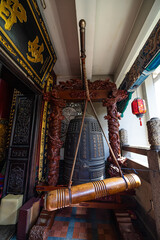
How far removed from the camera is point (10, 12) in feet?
3.53

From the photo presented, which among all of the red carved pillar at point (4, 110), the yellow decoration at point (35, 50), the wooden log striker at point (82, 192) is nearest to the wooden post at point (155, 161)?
the wooden log striker at point (82, 192)

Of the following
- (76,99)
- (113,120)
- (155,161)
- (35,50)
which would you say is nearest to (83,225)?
(155,161)

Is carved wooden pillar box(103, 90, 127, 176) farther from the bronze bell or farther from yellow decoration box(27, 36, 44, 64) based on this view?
yellow decoration box(27, 36, 44, 64)

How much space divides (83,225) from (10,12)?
2919 millimetres

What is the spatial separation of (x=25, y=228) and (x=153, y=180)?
180 cm

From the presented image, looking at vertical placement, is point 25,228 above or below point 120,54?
below

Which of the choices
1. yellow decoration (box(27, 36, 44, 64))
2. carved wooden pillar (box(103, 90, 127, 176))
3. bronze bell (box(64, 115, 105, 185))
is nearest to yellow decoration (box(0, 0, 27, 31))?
yellow decoration (box(27, 36, 44, 64))

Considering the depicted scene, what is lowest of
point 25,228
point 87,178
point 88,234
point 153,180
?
point 88,234

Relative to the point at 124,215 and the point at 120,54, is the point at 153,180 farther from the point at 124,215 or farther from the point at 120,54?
the point at 120,54

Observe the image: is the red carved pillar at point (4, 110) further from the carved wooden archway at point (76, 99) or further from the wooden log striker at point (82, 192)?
the wooden log striker at point (82, 192)

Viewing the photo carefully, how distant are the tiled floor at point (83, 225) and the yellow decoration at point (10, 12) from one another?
267 centimetres

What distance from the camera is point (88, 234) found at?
1409 millimetres

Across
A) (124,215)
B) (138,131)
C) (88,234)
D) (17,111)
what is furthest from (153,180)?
(17,111)

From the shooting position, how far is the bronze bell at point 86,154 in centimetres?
170
